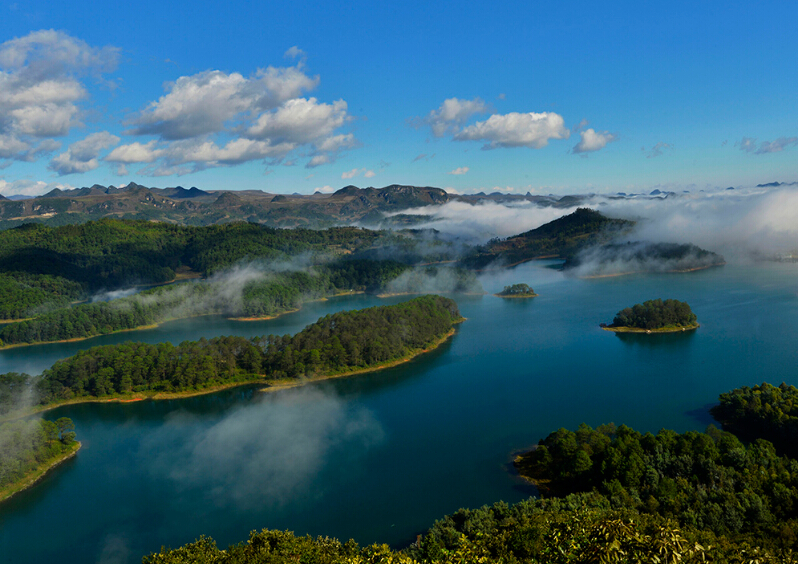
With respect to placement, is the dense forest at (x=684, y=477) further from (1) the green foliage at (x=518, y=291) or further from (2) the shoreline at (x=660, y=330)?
(1) the green foliage at (x=518, y=291)

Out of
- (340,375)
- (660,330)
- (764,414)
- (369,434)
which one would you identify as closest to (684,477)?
(764,414)

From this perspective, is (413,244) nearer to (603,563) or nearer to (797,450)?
(797,450)

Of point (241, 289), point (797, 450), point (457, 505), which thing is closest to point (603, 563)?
point (457, 505)

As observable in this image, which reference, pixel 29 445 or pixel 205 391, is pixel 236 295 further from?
pixel 29 445

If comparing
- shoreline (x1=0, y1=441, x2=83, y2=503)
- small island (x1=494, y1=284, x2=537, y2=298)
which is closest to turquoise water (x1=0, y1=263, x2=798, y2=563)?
shoreline (x1=0, y1=441, x2=83, y2=503)

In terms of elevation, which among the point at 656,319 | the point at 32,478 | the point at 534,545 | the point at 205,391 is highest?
the point at 656,319

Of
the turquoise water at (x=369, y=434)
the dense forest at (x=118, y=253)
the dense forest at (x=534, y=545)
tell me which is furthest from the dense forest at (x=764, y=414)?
the dense forest at (x=118, y=253)
